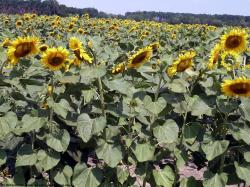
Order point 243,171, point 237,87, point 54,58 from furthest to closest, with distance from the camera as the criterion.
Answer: point 243,171 → point 54,58 → point 237,87

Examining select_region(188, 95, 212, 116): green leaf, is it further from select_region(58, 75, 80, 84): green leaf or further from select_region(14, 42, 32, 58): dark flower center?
select_region(14, 42, 32, 58): dark flower center

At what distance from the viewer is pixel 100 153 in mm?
3020

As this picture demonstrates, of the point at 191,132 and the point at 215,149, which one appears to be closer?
the point at 215,149

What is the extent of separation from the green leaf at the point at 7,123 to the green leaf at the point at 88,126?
365mm

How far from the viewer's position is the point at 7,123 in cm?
292

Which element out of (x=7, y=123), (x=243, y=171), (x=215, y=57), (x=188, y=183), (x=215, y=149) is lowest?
(x=188, y=183)

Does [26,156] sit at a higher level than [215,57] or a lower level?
lower

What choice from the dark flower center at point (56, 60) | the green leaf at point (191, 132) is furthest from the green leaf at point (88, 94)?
the green leaf at point (191, 132)

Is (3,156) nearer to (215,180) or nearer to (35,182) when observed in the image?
(35,182)

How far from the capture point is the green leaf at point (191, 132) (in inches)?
123

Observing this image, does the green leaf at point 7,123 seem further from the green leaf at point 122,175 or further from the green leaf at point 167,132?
the green leaf at point 167,132

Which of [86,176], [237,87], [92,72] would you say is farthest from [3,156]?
[237,87]

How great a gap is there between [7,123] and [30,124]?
0.43ft

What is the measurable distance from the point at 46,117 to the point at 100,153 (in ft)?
1.22
